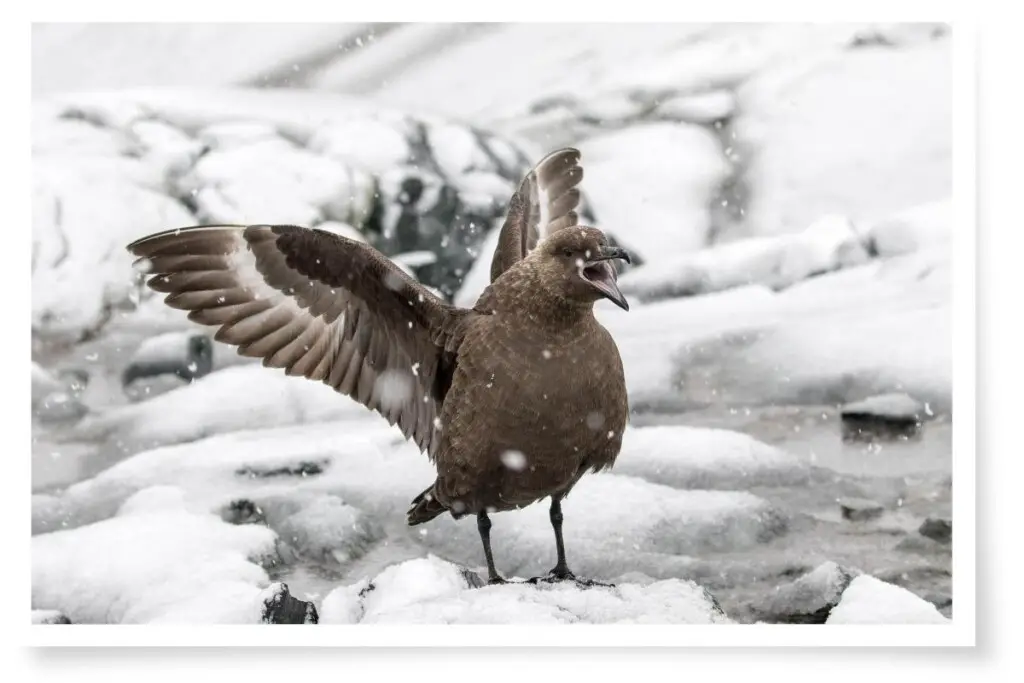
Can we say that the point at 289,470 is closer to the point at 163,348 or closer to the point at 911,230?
the point at 163,348

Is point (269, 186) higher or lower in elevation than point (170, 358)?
higher

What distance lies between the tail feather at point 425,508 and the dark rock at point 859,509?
1.03 m

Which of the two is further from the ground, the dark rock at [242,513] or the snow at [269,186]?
the snow at [269,186]

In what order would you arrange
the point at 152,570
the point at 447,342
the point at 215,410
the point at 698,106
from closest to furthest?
the point at 447,342 → the point at 152,570 → the point at 215,410 → the point at 698,106

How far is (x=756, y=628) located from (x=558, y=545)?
21.1 inches

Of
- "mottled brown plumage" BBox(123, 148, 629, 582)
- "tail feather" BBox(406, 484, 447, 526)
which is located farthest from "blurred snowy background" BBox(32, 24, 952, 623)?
"mottled brown plumage" BBox(123, 148, 629, 582)

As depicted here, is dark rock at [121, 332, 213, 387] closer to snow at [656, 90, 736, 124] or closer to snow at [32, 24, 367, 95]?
snow at [32, 24, 367, 95]

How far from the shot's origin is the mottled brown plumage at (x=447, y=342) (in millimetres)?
2451

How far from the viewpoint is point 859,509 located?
2900 millimetres

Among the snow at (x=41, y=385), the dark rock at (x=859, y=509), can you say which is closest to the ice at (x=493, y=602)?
the dark rock at (x=859, y=509)

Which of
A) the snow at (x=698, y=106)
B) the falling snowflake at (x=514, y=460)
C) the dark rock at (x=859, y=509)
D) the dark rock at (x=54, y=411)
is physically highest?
the snow at (x=698, y=106)

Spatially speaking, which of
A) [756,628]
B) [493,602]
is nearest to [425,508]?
[493,602]

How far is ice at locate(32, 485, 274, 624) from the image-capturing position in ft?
9.34

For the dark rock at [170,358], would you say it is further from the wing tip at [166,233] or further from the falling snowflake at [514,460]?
the falling snowflake at [514,460]
